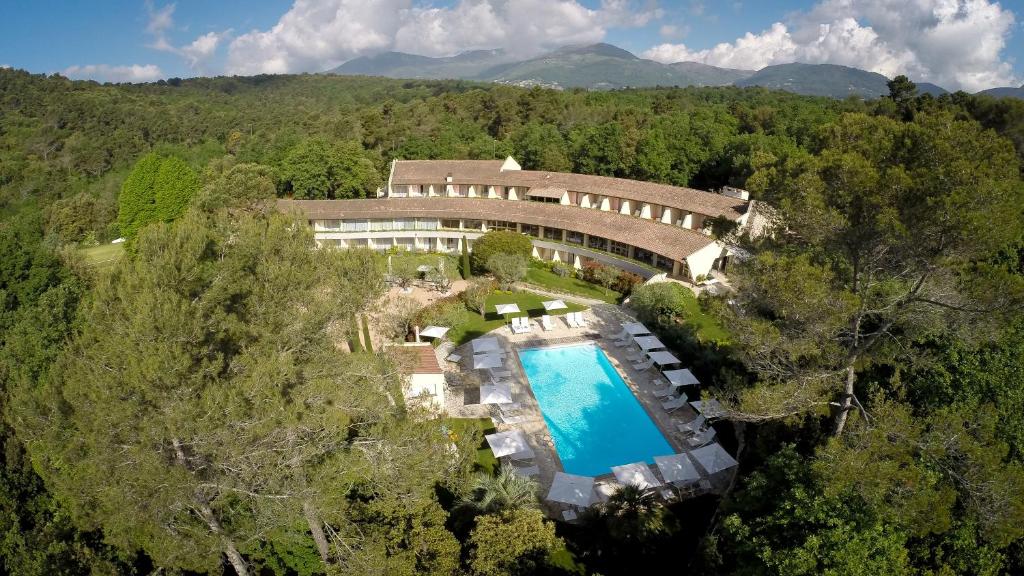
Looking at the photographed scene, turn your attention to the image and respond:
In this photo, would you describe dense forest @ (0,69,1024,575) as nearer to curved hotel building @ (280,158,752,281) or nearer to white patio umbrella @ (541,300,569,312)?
white patio umbrella @ (541,300,569,312)

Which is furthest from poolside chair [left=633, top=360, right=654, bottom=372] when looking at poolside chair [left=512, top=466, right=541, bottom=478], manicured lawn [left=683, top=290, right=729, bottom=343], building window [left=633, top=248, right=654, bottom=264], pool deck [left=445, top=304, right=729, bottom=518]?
building window [left=633, top=248, right=654, bottom=264]

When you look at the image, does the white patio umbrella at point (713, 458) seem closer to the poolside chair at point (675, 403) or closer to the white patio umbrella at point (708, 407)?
the white patio umbrella at point (708, 407)

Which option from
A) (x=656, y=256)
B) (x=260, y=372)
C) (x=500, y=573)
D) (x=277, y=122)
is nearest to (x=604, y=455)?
(x=500, y=573)

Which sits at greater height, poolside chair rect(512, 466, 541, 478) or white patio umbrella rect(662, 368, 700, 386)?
white patio umbrella rect(662, 368, 700, 386)

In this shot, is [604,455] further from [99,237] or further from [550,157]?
[99,237]

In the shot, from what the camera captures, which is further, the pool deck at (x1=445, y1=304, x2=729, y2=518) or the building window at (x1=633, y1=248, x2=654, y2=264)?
the building window at (x1=633, y1=248, x2=654, y2=264)

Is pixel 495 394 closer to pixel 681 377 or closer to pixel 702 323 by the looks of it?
pixel 681 377

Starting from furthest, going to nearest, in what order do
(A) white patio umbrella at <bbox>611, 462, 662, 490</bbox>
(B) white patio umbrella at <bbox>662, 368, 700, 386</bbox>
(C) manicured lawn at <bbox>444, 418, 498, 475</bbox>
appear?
(B) white patio umbrella at <bbox>662, 368, 700, 386</bbox> → (C) manicured lawn at <bbox>444, 418, 498, 475</bbox> → (A) white patio umbrella at <bbox>611, 462, 662, 490</bbox>

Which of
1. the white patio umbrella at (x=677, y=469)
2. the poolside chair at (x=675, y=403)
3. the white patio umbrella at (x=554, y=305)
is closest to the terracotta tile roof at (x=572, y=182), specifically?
the white patio umbrella at (x=554, y=305)
